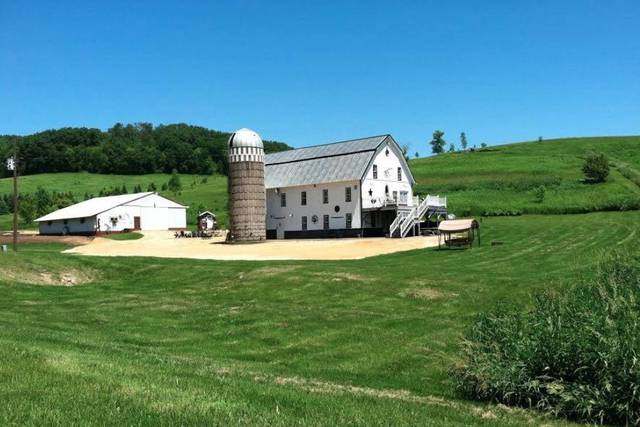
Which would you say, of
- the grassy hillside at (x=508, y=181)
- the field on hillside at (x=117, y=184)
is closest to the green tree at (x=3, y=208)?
the field on hillside at (x=117, y=184)

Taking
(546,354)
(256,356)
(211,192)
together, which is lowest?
(256,356)

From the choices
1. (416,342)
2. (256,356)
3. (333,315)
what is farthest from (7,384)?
(333,315)

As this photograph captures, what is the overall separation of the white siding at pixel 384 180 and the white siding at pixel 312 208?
1.06 meters

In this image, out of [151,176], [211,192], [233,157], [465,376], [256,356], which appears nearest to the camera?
[465,376]

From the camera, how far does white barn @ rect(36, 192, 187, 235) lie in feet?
217

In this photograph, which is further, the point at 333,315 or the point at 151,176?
the point at 151,176

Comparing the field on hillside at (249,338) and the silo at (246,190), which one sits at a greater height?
the silo at (246,190)

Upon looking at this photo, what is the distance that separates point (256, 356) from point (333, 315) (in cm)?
376

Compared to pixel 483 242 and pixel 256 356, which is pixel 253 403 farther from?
pixel 483 242

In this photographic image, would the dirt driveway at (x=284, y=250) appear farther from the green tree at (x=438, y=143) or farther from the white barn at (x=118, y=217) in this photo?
the green tree at (x=438, y=143)

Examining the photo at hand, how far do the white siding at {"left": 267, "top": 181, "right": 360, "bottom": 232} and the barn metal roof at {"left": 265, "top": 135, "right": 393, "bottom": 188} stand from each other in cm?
68

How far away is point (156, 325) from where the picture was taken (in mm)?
16203

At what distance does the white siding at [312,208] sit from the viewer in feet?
168

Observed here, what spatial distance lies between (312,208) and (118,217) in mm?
25233
